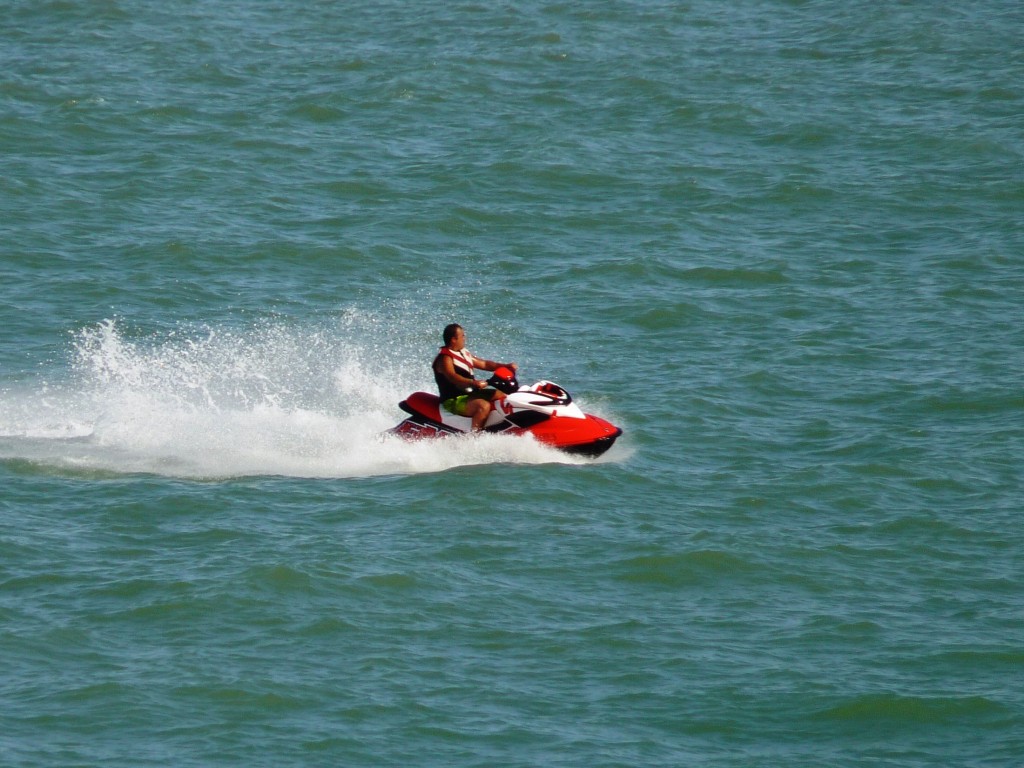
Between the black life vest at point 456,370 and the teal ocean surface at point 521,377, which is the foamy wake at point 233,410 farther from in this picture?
the black life vest at point 456,370

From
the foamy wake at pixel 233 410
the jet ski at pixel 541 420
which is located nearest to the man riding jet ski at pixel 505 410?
the jet ski at pixel 541 420

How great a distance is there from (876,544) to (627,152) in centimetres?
1722

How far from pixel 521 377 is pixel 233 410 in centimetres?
392

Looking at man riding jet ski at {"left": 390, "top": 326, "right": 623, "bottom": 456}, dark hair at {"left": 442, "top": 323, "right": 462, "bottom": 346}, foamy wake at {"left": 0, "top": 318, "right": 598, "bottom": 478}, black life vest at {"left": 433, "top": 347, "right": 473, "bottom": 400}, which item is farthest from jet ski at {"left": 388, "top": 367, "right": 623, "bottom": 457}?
dark hair at {"left": 442, "top": 323, "right": 462, "bottom": 346}

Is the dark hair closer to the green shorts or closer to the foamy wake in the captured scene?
the green shorts

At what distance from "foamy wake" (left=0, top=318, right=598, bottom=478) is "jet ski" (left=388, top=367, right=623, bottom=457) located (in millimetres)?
142

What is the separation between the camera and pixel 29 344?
22109 mm

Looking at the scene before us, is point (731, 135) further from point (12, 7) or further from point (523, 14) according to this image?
point (12, 7)

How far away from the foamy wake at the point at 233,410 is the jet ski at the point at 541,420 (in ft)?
0.47

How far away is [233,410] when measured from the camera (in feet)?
65.9

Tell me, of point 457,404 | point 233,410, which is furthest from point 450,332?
point 233,410

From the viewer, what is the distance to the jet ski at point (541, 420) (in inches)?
714

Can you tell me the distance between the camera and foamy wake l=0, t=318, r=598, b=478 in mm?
18312

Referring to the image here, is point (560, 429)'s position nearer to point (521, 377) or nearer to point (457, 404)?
point (457, 404)
